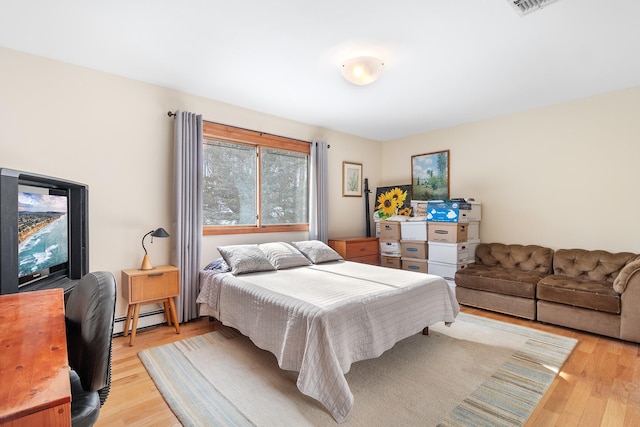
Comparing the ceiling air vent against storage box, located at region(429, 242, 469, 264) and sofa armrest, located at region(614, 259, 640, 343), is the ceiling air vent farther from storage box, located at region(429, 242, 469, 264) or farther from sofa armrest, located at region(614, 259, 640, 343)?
storage box, located at region(429, 242, 469, 264)

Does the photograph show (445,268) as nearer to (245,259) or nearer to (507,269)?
(507,269)

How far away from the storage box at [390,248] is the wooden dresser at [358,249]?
0.08 metres

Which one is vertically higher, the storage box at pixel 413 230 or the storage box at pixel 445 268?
the storage box at pixel 413 230

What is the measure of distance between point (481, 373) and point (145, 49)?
370 cm

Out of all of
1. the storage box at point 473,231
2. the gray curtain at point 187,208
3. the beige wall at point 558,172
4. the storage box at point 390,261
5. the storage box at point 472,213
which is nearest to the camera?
the gray curtain at point 187,208

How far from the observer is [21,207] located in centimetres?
202

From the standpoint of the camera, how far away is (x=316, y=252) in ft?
12.6

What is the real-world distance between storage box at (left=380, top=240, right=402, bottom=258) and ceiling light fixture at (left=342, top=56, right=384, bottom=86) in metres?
2.82

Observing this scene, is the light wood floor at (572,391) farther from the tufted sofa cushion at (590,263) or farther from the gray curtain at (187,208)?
the tufted sofa cushion at (590,263)

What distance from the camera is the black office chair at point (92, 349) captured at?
1093mm

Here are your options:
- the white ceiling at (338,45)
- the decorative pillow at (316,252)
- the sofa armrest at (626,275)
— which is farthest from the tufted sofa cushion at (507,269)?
the white ceiling at (338,45)

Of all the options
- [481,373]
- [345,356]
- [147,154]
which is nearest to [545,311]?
[481,373]

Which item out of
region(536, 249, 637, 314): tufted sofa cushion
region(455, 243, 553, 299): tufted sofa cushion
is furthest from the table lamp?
region(536, 249, 637, 314): tufted sofa cushion

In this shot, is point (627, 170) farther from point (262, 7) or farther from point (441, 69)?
point (262, 7)
